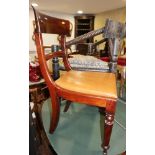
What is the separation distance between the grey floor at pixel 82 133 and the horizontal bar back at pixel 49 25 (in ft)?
2.31

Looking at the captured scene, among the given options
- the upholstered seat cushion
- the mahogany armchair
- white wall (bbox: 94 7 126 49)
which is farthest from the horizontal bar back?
white wall (bbox: 94 7 126 49)

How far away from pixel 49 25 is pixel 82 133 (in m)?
0.79

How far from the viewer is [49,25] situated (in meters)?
1.11

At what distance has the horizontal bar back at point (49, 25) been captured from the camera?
97 centimetres

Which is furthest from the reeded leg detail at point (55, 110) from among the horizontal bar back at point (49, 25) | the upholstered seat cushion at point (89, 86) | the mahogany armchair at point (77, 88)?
the horizontal bar back at point (49, 25)

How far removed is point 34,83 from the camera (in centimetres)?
167

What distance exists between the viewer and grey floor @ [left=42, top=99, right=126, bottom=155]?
102 centimetres

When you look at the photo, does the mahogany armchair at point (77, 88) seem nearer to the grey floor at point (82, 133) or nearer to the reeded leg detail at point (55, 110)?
the reeded leg detail at point (55, 110)

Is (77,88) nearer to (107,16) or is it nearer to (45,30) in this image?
(45,30)

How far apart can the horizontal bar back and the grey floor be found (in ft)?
2.31

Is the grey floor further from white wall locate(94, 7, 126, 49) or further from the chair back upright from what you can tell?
white wall locate(94, 7, 126, 49)

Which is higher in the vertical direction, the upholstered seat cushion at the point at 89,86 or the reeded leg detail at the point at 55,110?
the upholstered seat cushion at the point at 89,86
